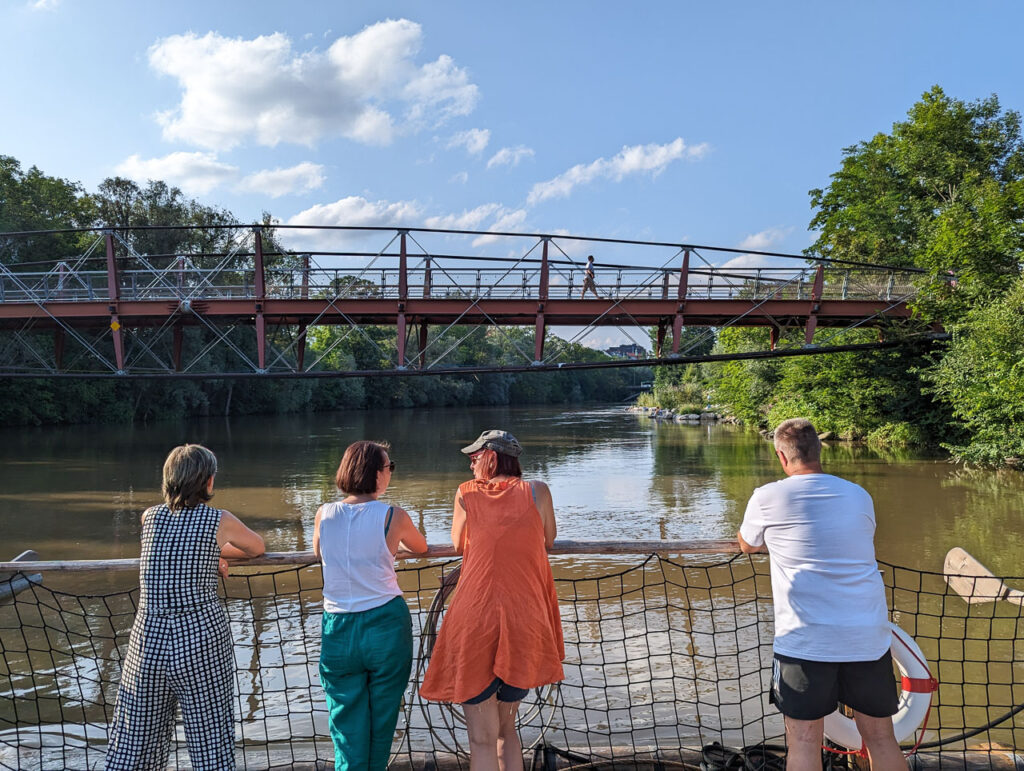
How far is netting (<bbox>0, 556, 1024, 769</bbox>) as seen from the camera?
4074 mm

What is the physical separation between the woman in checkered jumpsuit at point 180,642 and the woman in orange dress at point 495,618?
2.92 ft

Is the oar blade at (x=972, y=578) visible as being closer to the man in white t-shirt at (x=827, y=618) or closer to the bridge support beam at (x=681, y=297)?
the man in white t-shirt at (x=827, y=618)

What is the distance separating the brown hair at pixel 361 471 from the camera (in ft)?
10.2

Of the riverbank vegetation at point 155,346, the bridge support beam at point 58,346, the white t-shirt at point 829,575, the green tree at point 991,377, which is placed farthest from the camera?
the riverbank vegetation at point 155,346

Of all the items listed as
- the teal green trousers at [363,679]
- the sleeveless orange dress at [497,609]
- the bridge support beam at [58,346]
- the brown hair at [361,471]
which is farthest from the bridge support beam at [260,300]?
the sleeveless orange dress at [497,609]

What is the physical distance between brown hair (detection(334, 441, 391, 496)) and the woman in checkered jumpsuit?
1.59ft

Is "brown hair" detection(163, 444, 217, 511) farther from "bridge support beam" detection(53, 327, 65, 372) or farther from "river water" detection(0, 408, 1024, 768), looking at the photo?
"bridge support beam" detection(53, 327, 65, 372)

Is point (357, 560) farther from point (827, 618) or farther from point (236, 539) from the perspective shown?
point (827, 618)

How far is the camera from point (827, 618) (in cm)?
285

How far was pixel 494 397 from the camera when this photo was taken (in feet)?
313

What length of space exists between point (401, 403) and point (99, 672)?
74924 mm

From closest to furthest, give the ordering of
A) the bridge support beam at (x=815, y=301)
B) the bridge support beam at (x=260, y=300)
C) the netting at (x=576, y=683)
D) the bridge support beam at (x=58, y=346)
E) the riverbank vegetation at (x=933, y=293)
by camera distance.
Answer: the netting at (x=576, y=683), the riverbank vegetation at (x=933, y=293), the bridge support beam at (x=260, y=300), the bridge support beam at (x=815, y=301), the bridge support beam at (x=58, y=346)

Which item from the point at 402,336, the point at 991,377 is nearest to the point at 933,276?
the point at 991,377

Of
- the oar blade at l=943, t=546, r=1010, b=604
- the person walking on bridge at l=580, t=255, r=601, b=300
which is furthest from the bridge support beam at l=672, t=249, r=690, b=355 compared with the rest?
the oar blade at l=943, t=546, r=1010, b=604
